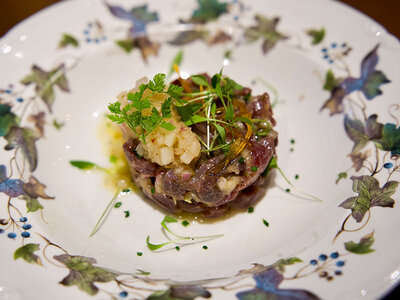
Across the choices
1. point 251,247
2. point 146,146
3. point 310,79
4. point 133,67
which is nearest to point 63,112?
point 133,67

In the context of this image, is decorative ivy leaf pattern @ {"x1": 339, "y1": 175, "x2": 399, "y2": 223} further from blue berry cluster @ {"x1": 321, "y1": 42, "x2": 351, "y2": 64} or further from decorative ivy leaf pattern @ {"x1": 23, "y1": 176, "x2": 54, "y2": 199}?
decorative ivy leaf pattern @ {"x1": 23, "y1": 176, "x2": 54, "y2": 199}

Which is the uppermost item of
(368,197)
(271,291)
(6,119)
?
(368,197)

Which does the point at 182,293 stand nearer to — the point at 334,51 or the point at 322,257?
the point at 322,257

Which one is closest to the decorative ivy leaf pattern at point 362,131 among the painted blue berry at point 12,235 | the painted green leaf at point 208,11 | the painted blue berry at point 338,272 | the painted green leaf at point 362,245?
the painted green leaf at point 362,245

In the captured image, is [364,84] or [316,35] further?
[316,35]

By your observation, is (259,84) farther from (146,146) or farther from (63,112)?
(63,112)

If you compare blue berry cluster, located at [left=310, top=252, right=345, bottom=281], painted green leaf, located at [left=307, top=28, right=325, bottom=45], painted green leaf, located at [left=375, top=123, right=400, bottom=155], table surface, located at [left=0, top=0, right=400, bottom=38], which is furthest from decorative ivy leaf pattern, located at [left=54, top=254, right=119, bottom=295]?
table surface, located at [left=0, top=0, right=400, bottom=38]

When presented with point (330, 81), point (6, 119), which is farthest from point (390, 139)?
point (6, 119)

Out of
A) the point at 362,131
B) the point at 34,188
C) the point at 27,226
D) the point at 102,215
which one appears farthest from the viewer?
the point at 102,215
